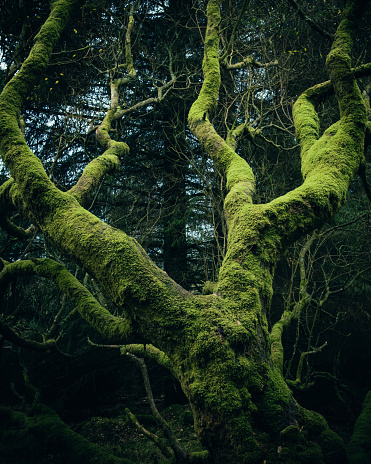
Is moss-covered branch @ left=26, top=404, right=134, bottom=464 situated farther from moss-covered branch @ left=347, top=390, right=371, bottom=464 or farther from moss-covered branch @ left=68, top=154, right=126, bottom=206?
moss-covered branch @ left=68, top=154, right=126, bottom=206

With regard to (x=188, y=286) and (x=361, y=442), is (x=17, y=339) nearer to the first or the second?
(x=361, y=442)

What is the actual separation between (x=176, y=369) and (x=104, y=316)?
84cm

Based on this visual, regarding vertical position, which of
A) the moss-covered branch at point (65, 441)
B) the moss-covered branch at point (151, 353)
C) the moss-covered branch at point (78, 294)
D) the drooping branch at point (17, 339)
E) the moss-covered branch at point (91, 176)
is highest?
the moss-covered branch at point (91, 176)

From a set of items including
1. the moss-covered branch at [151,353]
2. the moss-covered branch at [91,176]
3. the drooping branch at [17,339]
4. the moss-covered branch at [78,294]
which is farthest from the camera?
the moss-covered branch at [151,353]

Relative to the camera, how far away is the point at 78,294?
2605 mm

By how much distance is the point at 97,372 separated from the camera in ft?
22.1

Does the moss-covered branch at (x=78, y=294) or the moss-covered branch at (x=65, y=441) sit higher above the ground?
the moss-covered branch at (x=78, y=294)

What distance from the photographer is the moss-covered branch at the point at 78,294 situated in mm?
2180

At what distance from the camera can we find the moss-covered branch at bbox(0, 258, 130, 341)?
7.15 feet

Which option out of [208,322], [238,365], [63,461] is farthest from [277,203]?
[63,461]

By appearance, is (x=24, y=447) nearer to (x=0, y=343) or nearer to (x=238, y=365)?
(x=0, y=343)

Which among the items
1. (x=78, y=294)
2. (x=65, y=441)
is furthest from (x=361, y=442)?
(x=65, y=441)

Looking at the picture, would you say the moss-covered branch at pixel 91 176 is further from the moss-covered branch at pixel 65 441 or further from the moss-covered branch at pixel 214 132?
the moss-covered branch at pixel 65 441

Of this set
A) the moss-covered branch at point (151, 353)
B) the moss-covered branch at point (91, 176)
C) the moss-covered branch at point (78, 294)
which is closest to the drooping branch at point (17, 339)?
the moss-covered branch at point (78, 294)
